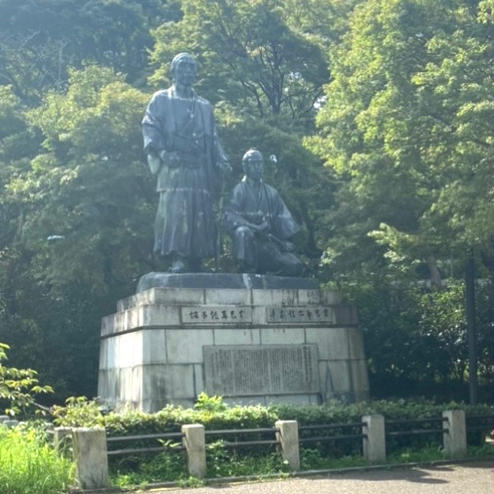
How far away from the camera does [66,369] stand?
794 inches

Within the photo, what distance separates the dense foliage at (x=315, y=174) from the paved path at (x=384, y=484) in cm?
438

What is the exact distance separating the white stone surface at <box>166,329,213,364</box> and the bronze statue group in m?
1.40

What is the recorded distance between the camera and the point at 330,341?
52.9ft

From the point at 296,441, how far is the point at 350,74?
32.2 ft

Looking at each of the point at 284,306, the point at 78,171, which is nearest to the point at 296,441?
the point at 284,306

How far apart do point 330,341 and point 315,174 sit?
6.43m

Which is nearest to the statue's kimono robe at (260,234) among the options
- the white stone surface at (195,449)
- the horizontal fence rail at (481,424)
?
the horizontal fence rail at (481,424)

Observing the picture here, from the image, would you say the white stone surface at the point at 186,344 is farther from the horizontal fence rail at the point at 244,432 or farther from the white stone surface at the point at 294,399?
the horizontal fence rail at the point at 244,432

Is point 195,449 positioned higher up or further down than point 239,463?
higher up

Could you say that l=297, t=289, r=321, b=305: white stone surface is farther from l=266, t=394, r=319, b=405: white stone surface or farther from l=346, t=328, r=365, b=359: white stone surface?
l=266, t=394, r=319, b=405: white stone surface

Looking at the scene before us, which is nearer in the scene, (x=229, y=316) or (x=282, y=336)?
(x=229, y=316)

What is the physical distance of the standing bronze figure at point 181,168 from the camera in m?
16.1

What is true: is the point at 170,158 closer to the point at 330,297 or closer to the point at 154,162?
the point at 154,162

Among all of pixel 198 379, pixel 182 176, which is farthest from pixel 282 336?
pixel 182 176
